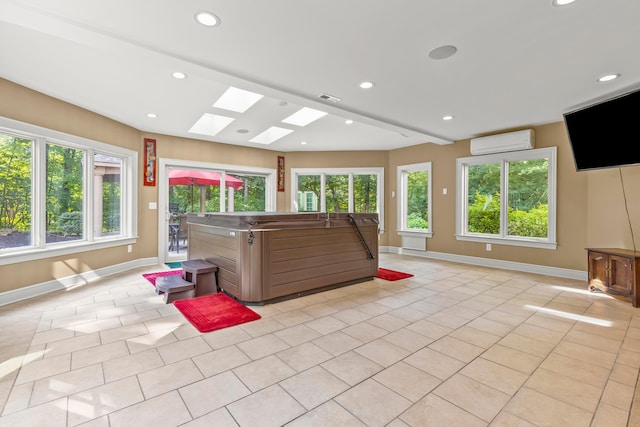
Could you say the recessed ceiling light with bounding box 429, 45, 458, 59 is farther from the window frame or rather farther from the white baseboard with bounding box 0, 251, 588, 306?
the window frame

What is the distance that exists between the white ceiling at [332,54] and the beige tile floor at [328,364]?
2502 millimetres

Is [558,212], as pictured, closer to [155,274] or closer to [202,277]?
[202,277]

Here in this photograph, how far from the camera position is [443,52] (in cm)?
271

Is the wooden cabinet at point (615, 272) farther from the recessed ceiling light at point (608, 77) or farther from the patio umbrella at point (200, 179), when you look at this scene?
the patio umbrella at point (200, 179)

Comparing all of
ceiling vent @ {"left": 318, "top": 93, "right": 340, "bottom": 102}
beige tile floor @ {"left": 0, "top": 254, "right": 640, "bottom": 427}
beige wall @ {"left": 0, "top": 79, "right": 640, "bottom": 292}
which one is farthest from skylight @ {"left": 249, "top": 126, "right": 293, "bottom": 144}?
beige tile floor @ {"left": 0, "top": 254, "right": 640, "bottom": 427}

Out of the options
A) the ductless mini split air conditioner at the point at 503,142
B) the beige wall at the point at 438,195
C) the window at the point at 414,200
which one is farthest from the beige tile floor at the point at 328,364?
the window at the point at 414,200

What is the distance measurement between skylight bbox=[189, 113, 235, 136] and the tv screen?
16.6ft

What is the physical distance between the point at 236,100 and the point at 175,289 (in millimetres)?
2740

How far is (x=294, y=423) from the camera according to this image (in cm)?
151

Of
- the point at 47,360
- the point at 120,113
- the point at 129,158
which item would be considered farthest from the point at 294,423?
the point at 129,158

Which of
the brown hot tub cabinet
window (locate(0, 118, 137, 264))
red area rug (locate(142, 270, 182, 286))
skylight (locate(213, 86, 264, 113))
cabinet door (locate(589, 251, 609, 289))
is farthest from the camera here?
red area rug (locate(142, 270, 182, 286))

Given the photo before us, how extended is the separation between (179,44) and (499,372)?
3.58m

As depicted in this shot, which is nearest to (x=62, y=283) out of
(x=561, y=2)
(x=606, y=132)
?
(x=561, y=2)

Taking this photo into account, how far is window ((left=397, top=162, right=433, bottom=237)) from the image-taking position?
6727 millimetres
